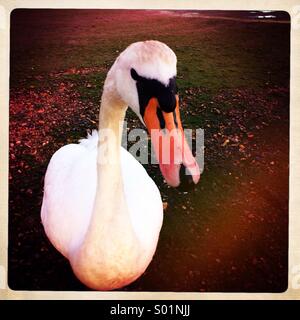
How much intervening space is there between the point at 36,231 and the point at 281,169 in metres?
0.77

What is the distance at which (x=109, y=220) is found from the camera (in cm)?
111

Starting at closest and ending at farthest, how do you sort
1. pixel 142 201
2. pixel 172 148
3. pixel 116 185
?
pixel 172 148 < pixel 116 185 < pixel 142 201

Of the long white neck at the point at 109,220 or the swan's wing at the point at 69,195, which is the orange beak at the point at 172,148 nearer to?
the long white neck at the point at 109,220

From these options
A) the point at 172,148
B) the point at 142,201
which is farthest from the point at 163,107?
the point at 142,201

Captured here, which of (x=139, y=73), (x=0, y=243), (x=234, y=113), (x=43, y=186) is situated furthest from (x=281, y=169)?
(x=0, y=243)

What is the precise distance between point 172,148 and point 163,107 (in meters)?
0.09

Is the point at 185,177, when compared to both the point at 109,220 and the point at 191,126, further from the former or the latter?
the point at 191,126

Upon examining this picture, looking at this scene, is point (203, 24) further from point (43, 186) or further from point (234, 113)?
point (43, 186)

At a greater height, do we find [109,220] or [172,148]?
[172,148]

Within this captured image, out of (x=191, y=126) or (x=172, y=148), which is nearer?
(x=172, y=148)

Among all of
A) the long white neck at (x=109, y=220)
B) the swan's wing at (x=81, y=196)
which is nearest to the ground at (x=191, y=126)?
the swan's wing at (x=81, y=196)

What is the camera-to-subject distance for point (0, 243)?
4.28 feet

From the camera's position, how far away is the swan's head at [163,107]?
0.91 m
